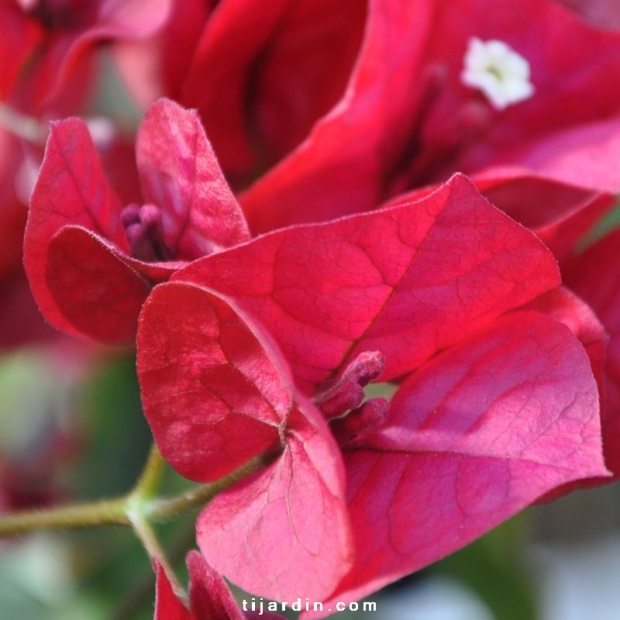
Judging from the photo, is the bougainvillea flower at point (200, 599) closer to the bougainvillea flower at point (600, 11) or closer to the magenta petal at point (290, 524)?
the magenta petal at point (290, 524)

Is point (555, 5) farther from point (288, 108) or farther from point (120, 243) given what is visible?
point (120, 243)

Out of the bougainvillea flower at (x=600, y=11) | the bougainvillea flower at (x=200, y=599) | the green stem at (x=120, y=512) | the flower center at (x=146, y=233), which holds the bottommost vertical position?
the green stem at (x=120, y=512)

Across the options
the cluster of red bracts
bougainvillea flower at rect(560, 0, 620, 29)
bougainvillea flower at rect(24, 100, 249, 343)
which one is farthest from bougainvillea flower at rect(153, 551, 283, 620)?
bougainvillea flower at rect(560, 0, 620, 29)

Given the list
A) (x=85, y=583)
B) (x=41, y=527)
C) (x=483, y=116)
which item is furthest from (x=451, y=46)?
(x=85, y=583)

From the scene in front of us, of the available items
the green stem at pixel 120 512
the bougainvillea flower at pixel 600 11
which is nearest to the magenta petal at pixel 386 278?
the green stem at pixel 120 512

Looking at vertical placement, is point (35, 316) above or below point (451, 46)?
below

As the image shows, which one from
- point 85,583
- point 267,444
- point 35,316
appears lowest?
point 85,583

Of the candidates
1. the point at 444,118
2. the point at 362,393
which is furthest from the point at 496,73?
the point at 362,393

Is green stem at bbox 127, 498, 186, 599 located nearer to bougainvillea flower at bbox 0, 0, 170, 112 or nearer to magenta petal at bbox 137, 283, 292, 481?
magenta petal at bbox 137, 283, 292, 481
